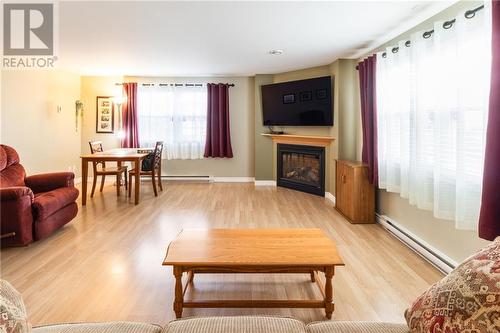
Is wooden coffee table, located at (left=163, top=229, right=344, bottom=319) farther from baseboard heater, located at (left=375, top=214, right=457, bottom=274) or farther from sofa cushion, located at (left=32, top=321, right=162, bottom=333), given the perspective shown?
baseboard heater, located at (left=375, top=214, right=457, bottom=274)

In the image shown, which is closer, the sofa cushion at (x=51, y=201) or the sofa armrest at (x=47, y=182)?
the sofa cushion at (x=51, y=201)

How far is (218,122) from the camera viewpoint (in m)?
7.24

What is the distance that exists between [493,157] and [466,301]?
4.95 feet

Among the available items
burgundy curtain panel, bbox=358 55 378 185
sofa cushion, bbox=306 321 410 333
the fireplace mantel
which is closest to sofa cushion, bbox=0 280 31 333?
sofa cushion, bbox=306 321 410 333

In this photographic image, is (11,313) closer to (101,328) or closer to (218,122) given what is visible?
(101,328)

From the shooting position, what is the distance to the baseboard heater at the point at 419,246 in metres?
2.86

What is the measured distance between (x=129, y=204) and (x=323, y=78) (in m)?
3.81

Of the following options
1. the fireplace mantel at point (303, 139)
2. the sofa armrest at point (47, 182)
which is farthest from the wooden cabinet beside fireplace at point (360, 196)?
the sofa armrest at point (47, 182)

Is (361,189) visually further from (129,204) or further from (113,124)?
(113,124)

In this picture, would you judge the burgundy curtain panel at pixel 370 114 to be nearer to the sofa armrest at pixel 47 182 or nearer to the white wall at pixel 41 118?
the sofa armrest at pixel 47 182

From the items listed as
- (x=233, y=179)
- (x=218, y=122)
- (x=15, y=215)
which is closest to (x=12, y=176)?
(x=15, y=215)

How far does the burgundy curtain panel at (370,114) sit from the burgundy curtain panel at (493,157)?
191 centimetres

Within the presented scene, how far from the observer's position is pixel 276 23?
355cm

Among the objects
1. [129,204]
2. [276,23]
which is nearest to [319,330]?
[276,23]
